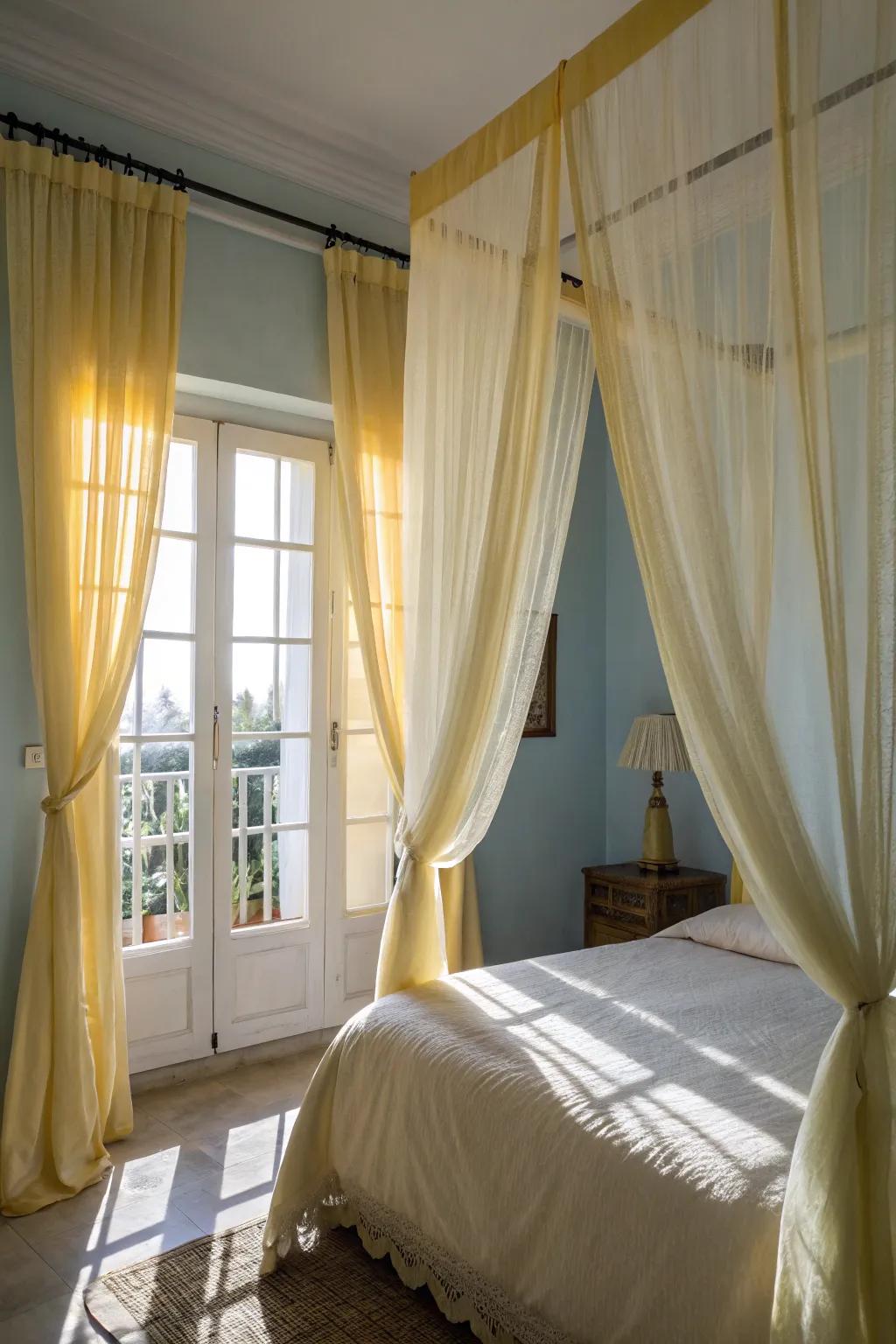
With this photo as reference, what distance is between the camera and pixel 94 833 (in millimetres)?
3082

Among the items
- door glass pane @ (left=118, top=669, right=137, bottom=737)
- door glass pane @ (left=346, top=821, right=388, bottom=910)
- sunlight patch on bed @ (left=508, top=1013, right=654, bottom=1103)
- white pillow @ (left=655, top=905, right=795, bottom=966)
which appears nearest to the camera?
sunlight patch on bed @ (left=508, top=1013, right=654, bottom=1103)

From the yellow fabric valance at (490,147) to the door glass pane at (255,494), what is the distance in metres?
1.24

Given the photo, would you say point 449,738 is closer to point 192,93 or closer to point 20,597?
point 20,597

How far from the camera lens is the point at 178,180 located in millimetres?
3240

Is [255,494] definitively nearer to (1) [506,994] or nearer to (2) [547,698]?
(2) [547,698]

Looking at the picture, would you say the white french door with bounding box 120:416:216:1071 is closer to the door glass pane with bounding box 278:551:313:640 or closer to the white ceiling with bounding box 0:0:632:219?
the door glass pane with bounding box 278:551:313:640

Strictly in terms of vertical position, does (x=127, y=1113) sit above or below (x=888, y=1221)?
below

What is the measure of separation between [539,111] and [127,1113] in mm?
2997

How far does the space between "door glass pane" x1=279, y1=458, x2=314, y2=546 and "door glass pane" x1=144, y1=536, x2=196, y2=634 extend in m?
0.40

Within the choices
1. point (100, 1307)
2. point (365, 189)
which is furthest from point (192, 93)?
point (100, 1307)

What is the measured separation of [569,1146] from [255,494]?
2615 mm

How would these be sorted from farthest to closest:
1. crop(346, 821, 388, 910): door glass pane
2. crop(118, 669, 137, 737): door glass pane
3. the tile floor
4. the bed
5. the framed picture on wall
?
the framed picture on wall → crop(346, 821, 388, 910): door glass pane → crop(118, 669, 137, 737): door glass pane → the tile floor → the bed

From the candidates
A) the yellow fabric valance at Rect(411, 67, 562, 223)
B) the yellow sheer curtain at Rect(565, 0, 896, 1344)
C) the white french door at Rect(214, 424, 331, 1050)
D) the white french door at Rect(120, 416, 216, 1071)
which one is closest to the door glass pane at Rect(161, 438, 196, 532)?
the white french door at Rect(120, 416, 216, 1071)

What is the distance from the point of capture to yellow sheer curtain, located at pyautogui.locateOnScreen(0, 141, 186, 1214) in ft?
9.38
